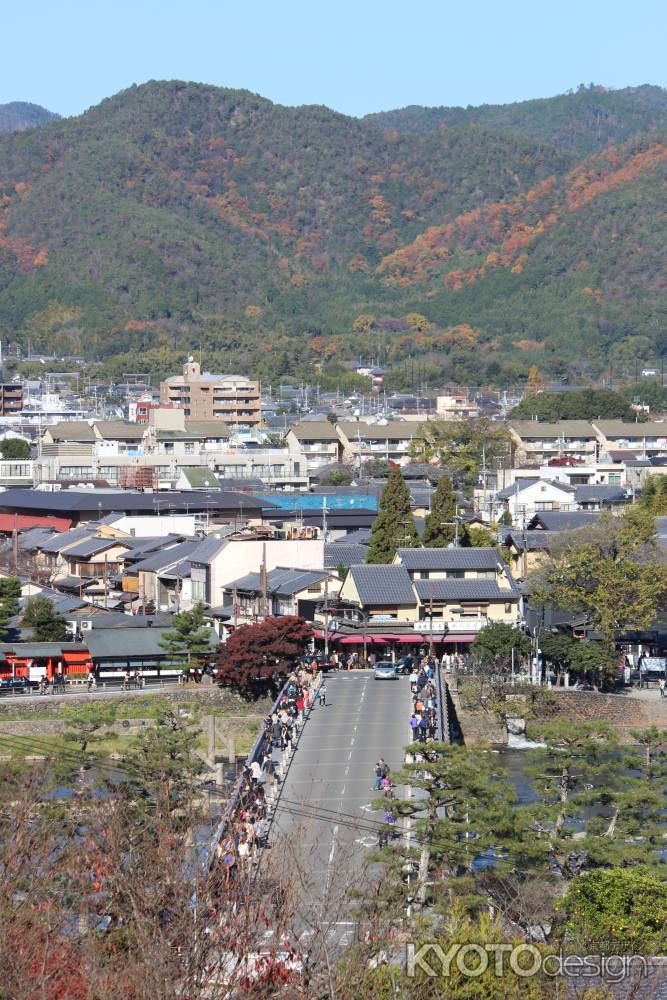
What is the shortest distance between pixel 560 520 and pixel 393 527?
169 inches

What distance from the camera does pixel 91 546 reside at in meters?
44.3

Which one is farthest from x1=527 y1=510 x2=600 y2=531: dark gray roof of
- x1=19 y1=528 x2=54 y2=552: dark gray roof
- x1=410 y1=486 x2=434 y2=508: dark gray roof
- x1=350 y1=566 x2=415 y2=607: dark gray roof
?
x1=19 y1=528 x2=54 y2=552: dark gray roof

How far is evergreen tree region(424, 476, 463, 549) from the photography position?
41938 mm

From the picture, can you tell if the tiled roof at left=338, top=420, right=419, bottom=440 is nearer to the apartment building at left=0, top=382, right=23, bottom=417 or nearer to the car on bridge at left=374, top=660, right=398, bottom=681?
the apartment building at left=0, top=382, right=23, bottom=417

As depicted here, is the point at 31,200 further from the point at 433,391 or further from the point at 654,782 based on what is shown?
the point at 654,782

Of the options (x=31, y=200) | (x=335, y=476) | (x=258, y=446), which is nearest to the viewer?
(x=335, y=476)

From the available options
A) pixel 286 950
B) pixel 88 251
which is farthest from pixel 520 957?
pixel 88 251

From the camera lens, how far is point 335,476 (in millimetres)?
65625

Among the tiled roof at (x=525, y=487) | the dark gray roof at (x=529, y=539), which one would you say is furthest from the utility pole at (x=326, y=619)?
the tiled roof at (x=525, y=487)

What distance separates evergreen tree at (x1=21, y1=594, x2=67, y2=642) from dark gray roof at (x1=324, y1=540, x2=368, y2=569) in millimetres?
6814

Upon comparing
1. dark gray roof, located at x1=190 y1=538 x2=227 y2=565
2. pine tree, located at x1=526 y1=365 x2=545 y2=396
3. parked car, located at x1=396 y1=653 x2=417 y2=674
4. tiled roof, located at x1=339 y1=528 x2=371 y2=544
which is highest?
pine tree, located at x1=526 y1=365 x2=545 y2=396

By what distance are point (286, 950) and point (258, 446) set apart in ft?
214

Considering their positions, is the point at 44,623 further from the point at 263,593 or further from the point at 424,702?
the point at 424,702

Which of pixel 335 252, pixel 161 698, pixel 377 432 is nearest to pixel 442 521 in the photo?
pixel 161 698
